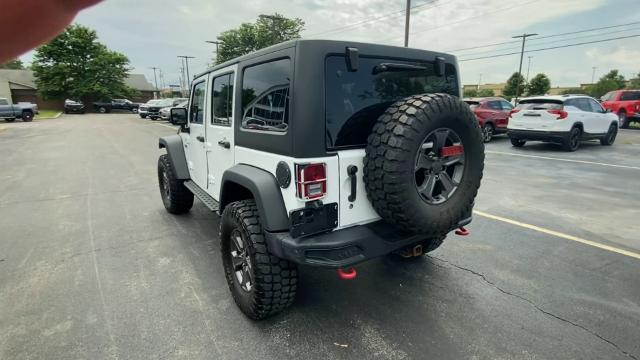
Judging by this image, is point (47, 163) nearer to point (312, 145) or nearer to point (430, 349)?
point (312, 145)

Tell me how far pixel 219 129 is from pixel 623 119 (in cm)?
2363

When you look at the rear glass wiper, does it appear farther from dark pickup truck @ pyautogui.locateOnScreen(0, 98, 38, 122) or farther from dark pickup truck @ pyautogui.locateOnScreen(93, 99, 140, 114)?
dark pickup truck @ pyautogui.locateOnScreen(93, 99, 140, 114)

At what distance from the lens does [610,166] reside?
9.14 m

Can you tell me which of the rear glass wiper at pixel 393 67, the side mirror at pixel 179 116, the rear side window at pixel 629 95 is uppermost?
the rear side window at pixel 629 95

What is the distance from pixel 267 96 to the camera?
277 cm

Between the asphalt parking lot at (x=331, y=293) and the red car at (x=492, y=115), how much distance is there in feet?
30.0

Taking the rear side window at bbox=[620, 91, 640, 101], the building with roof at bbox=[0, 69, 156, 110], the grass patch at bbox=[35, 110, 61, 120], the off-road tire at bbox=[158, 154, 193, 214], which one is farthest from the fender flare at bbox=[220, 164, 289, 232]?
the building with roof at bbox=[0, 69, 156, 110]

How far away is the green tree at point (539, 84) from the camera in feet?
174

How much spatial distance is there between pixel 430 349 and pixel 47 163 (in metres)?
10.9

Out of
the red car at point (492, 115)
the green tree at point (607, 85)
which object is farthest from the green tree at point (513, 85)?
the red car at point (492, 115)

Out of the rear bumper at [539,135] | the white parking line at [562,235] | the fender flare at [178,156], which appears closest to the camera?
the white parking line at [562,235]

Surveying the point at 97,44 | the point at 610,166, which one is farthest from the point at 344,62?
the point at 97,44

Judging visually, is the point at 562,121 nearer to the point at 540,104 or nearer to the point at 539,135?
the point at 539,135

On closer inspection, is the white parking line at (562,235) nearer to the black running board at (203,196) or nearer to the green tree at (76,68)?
the black running board at (203,196)
